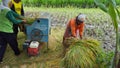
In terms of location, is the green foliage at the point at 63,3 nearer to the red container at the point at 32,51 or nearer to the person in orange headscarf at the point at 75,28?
the person in orange headscarf at the point at 75,28

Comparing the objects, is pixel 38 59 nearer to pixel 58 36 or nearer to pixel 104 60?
pixel 58 36

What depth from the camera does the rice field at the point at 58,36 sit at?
20.4ft

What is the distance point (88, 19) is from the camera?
8.48 m

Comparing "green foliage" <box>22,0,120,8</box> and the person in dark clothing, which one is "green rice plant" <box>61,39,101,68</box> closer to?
the person in dark clothing

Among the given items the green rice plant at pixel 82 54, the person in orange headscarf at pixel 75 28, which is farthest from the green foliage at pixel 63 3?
the green rice plant at pixel 82 54

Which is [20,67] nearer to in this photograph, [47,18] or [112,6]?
[47,18]

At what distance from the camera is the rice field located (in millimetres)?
6203

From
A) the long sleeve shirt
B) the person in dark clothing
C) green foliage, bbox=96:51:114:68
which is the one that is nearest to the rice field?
the person in dark clothing

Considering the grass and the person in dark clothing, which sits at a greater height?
the person in dark clothing

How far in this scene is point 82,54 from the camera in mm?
5715

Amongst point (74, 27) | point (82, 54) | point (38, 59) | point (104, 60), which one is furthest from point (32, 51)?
point (104, 60)

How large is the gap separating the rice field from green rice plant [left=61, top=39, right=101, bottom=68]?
1.40ft

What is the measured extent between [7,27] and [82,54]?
1.45m

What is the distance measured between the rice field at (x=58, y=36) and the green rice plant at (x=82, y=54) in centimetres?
43
